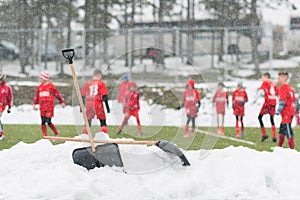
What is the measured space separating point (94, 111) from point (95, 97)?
12.0 inches

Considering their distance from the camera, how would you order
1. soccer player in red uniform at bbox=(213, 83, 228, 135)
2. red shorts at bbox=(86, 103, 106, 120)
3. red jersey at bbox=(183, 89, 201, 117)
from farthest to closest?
soccer player in red uniform at bbox=(213, 83, 228, 135) < red jersey at bbox=(183, 89, 201, 117) < red shorts at bbox=(86, 103, 106, 120)

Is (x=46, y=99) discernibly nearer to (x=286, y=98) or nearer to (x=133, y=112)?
(x=133, y=112)

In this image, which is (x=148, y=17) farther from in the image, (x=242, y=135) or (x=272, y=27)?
(x=242, y=135)

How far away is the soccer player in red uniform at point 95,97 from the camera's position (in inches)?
368

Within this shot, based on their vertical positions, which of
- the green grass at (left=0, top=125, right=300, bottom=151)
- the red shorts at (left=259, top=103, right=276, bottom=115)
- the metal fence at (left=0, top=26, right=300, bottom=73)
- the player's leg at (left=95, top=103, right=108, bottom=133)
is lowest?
the green grass at (left=0, top=125, right=300, bottom=151)

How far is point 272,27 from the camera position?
77.3 feet

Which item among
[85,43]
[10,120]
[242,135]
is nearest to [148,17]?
[85,43]

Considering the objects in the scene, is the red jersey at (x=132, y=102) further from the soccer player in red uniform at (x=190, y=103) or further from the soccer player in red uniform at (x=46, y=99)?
the soccer player in red uniform at (x=190, y=103)

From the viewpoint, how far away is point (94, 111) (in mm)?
9828

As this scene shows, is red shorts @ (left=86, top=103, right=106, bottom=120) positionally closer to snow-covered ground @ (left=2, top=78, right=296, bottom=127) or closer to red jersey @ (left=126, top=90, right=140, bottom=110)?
red jersey @ (left=126, top=90, right=140, bottom=110)

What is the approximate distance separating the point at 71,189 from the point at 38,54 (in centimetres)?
1639

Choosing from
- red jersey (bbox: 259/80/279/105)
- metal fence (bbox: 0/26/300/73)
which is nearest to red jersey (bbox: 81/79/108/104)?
red jersey (bbox: 259/80/279/105)

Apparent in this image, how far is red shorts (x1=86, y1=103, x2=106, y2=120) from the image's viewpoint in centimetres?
941

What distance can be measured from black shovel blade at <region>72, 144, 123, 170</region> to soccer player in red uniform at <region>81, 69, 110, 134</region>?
1.23 metres
